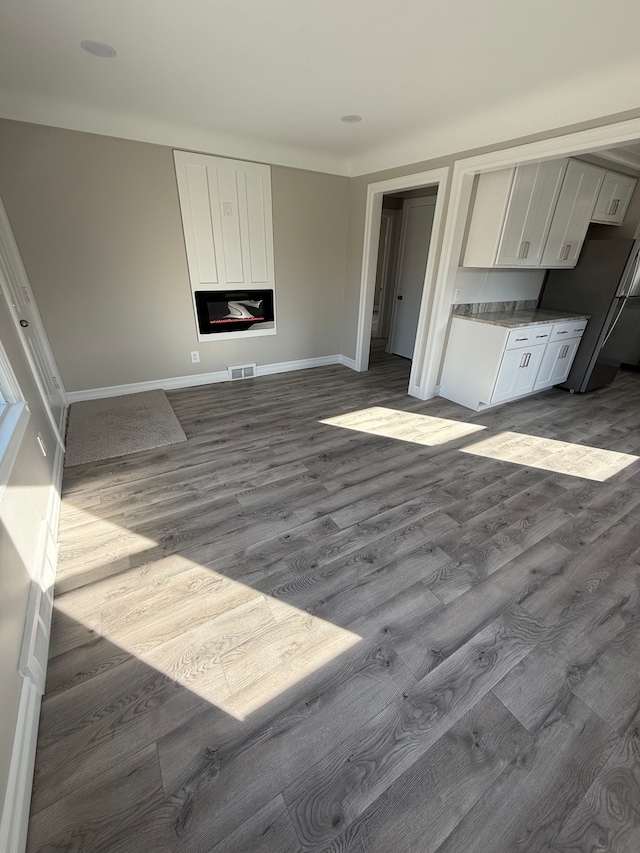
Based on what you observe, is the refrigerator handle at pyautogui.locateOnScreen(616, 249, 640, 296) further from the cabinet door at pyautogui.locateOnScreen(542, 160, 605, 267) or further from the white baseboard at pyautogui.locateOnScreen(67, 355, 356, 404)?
the white baseboard at pyautogui.locateOnScreen(67, 355, 356, 404)

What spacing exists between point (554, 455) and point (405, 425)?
4.31ft

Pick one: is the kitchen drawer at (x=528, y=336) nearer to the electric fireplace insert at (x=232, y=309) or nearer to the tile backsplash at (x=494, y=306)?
the tile backsplash at (x=494, y=306)

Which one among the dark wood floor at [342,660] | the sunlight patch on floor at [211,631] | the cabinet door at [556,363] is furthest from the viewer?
the cabinet door at [556,363]

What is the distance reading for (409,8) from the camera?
1.68 metres

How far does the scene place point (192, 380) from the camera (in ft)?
14.2

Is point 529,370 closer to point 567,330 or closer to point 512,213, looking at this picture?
point 567,330

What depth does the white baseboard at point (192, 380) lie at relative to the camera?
3.79 metres

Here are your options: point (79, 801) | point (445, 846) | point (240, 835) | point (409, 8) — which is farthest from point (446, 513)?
point (409, 8)

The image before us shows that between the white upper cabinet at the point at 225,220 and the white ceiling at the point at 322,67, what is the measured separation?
11.4 inches

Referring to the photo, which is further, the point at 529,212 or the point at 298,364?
the point at 298,364

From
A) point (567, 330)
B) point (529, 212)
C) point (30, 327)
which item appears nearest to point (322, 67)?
point (529, 212)

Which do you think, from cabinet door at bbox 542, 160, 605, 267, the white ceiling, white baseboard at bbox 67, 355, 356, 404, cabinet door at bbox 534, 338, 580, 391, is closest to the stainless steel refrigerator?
cabinet door at bbox 534, 338, 580, 391

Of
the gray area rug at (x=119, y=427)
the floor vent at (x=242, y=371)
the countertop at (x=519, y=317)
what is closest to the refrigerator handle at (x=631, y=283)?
the countertop at (x=519, y=317)

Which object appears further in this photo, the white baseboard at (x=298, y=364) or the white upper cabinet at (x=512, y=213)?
the white baseboard at (x=298, y=364)
